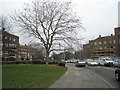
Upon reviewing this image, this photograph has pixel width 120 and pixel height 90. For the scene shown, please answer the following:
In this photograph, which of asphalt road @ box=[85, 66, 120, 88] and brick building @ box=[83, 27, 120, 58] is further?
Answer: brick building @ box=[83, 27, 120, 58]

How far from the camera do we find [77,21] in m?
24.8

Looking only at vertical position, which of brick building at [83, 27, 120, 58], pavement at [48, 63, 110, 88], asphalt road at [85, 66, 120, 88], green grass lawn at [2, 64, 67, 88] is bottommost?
asphalt road at [85, 66, 120, 88]

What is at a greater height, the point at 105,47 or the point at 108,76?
the point at 105,47

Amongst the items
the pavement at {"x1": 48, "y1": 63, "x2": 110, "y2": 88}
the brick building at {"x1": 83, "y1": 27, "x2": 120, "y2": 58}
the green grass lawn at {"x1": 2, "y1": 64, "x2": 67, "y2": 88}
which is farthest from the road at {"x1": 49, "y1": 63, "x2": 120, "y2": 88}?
the brick building at {"x1": 83, "y1": 27, "x2": 120, "y2": 58}

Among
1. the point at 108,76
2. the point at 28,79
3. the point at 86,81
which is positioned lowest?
the point at 108,76

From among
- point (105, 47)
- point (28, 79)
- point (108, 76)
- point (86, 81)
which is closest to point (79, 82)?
point (86, 81)

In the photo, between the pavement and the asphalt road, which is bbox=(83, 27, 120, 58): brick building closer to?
the asphalt road

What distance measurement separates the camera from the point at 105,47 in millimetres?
95812

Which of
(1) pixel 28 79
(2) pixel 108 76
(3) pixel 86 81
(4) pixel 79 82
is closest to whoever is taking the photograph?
(4) pixel 79 82

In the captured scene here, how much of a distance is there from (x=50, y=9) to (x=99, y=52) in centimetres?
7763

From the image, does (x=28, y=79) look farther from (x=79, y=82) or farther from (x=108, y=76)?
(x=108, y=76)

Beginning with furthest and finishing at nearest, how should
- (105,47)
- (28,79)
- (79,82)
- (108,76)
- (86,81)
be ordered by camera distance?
(105,47), (108,76), (86,81), (28,79), (79,82)

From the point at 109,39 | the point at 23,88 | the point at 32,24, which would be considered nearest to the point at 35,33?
the point at 32,24

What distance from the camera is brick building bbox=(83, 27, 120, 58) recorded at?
84125 millimetres
